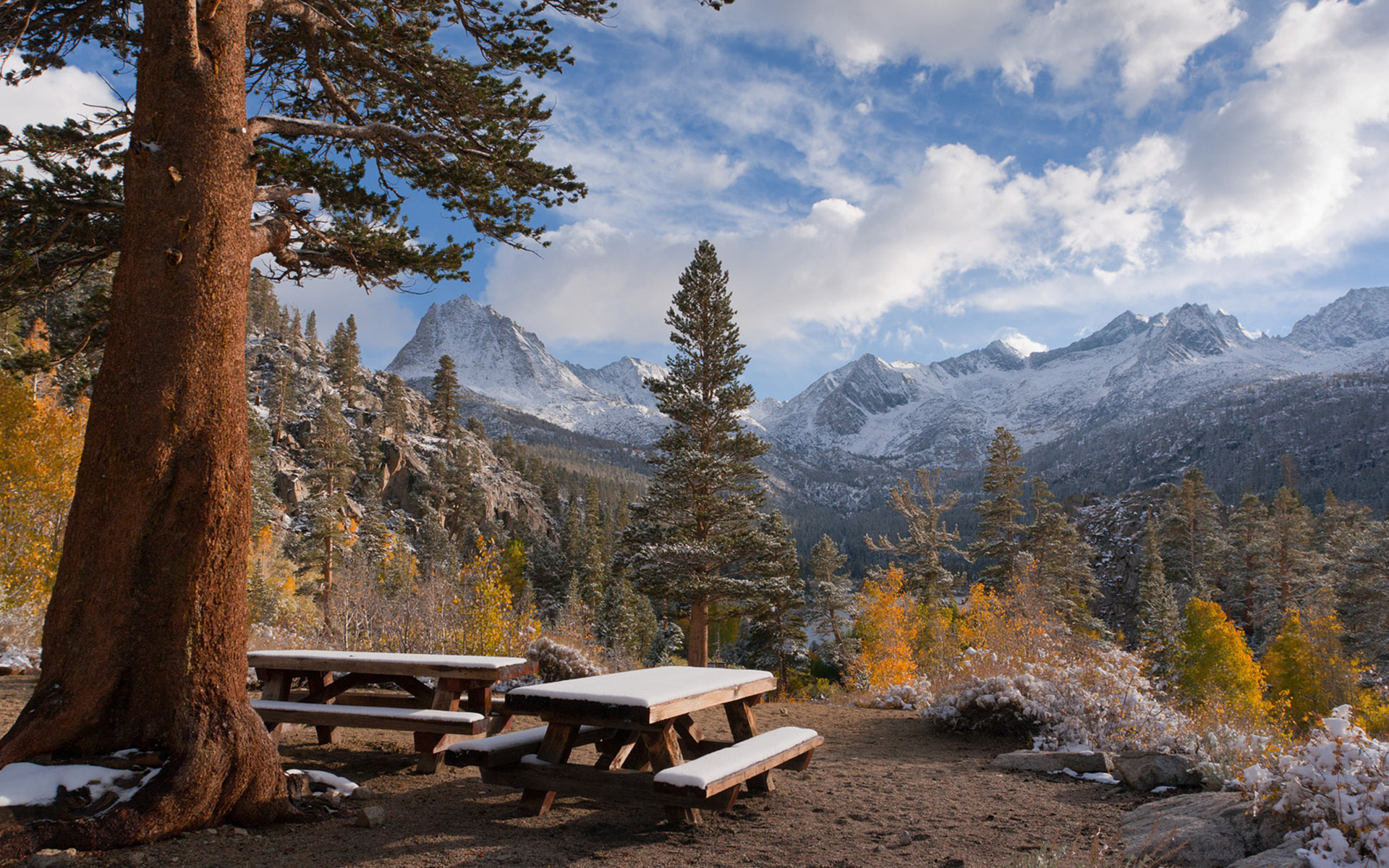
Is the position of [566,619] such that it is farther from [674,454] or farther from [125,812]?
[125,812]

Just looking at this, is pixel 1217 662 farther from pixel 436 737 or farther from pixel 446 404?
pixel 446 404

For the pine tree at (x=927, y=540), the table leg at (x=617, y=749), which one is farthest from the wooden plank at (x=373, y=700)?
the pine tree at (x=927, y=540)

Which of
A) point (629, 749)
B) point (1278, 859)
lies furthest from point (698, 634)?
point (1278, 859)

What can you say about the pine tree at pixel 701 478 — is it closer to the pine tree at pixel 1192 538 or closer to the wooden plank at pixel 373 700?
the wooden plank at pixel 373 700

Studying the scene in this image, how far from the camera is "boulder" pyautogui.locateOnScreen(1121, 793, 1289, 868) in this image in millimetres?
3805

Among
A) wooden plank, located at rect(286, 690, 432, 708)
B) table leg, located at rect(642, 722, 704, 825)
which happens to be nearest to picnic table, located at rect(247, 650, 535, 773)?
wooden plank, located at rect(286, 690, 432, 708)

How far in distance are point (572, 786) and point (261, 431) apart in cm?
3497

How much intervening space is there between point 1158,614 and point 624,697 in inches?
1518

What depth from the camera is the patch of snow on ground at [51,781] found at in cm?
312

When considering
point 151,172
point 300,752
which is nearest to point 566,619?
point 300,752

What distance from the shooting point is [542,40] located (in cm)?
580

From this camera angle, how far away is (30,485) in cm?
1203

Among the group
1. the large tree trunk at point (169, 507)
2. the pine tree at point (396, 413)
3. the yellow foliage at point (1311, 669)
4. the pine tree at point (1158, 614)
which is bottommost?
the yellow foliage at point (1311, 669)

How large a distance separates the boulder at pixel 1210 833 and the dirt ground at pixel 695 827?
0.27m
